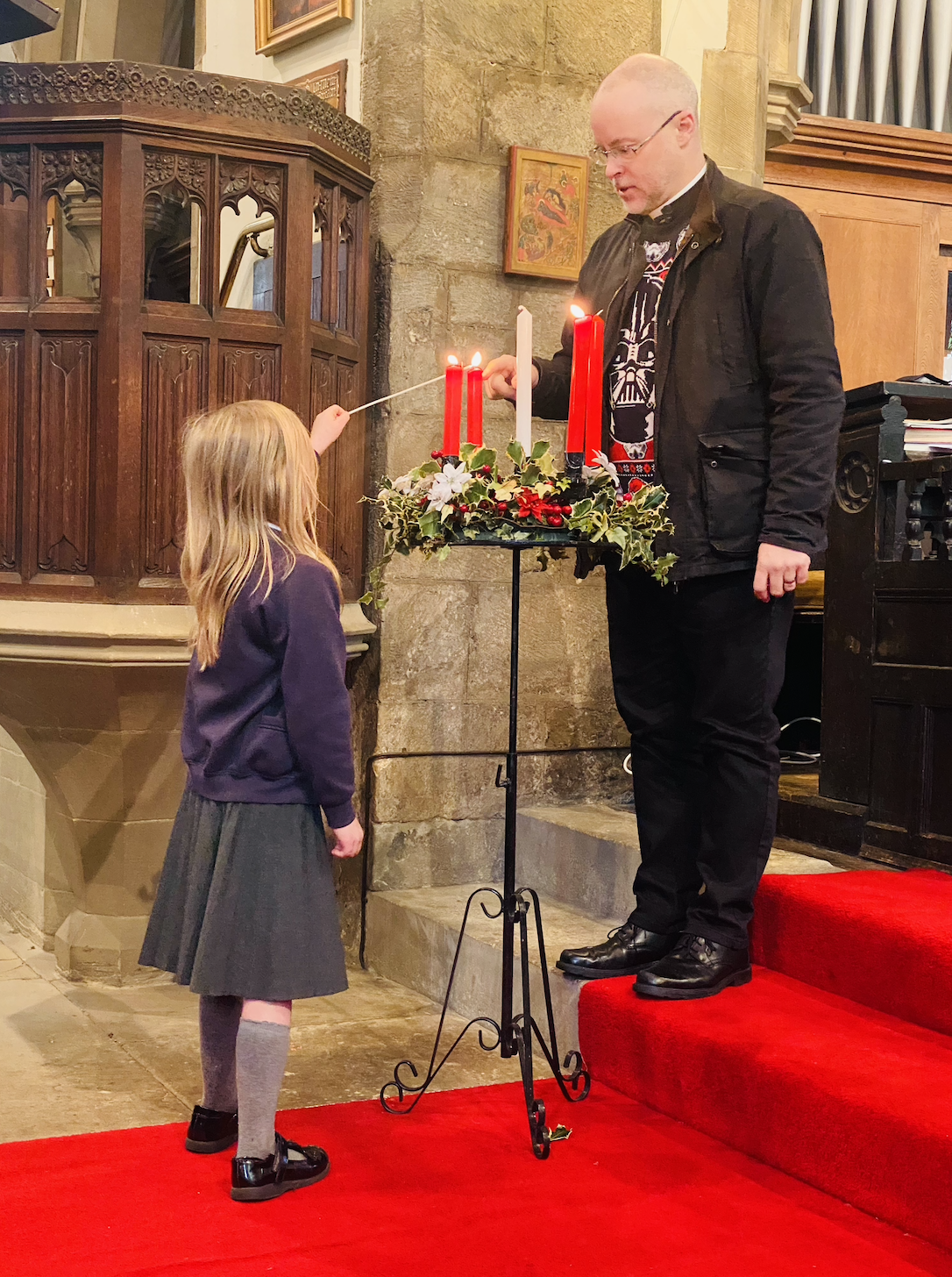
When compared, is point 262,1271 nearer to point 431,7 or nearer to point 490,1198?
point 490,1198

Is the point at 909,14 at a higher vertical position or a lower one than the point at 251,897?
higher

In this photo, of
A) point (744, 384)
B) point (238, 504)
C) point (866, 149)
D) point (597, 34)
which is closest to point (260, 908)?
point (238, 504)

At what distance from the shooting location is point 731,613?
3.04 m

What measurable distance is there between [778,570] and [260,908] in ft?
3.86

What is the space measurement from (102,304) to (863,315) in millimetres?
3353

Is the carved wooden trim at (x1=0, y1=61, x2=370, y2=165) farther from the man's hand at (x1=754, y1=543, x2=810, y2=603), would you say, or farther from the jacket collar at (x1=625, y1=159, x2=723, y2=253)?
Result: the man's hand at (x1=754, y1=543, x2=810, y2=603)

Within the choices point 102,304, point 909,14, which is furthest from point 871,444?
point 909,14

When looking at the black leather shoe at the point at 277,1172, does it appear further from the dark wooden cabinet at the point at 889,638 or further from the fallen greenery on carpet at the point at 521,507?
the dark wooden cabinet at the point at 889,638

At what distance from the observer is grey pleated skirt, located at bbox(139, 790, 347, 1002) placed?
2629 mm

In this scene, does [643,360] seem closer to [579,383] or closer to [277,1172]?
[579,383]

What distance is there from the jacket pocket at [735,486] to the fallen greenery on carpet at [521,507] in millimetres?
130

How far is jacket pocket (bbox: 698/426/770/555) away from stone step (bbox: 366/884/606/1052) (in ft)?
3.65

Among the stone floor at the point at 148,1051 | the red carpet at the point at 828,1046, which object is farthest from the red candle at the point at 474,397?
the stone floor at the point at 148,1051

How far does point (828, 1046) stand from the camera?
2850 mm
